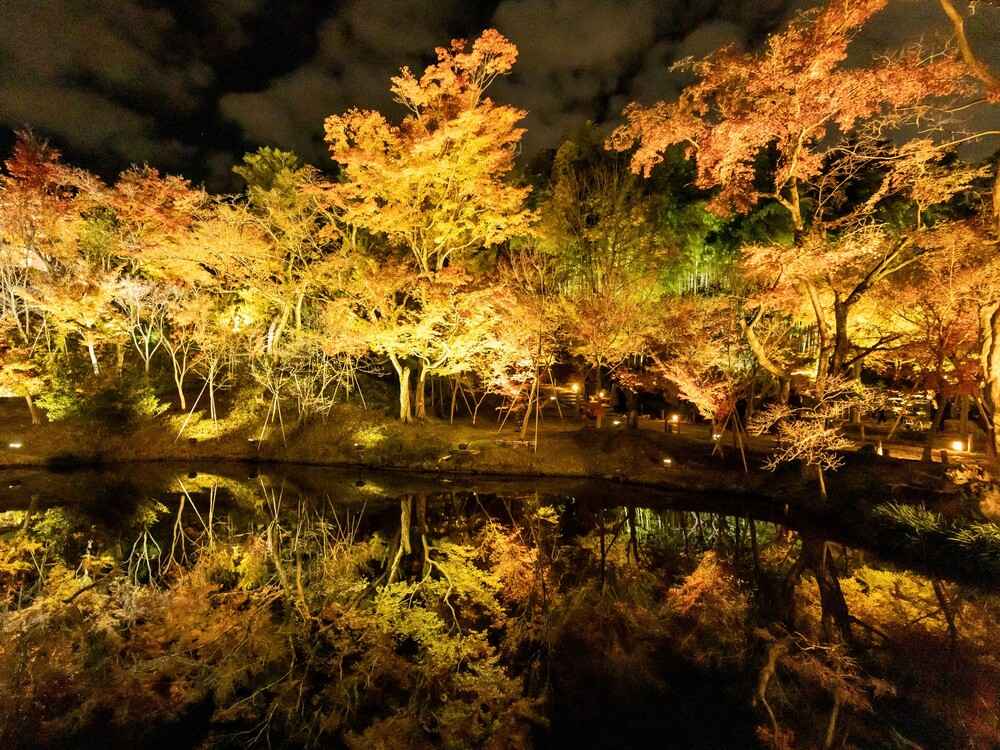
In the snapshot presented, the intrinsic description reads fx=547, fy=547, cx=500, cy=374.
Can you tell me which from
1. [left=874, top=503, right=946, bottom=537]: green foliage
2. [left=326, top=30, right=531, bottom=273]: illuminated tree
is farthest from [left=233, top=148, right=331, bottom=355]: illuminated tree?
[left=874, top=503, right=946, bottom=537]: green foliage

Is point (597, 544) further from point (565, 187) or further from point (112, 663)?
point (565, 187)

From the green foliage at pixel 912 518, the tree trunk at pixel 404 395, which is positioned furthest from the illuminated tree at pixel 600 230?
the green foliage at pixel 912 518

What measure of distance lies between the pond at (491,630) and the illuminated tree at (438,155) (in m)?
9.19

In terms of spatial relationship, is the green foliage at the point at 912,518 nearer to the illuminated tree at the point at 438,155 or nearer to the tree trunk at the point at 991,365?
the tree trunk at the point at 991,365

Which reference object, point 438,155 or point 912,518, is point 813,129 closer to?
point 912,518

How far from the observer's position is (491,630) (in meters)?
6.61

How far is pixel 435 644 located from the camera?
245 inches

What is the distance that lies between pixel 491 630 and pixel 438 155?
1318cm

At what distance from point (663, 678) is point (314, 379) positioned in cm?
1495

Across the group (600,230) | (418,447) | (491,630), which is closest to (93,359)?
(418,447)

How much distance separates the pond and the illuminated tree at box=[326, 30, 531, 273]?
919cm

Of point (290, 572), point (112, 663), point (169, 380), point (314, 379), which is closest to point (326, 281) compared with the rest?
point (314, 379)

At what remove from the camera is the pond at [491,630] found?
4.82 meters

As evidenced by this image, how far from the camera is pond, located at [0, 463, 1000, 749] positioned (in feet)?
15.8
